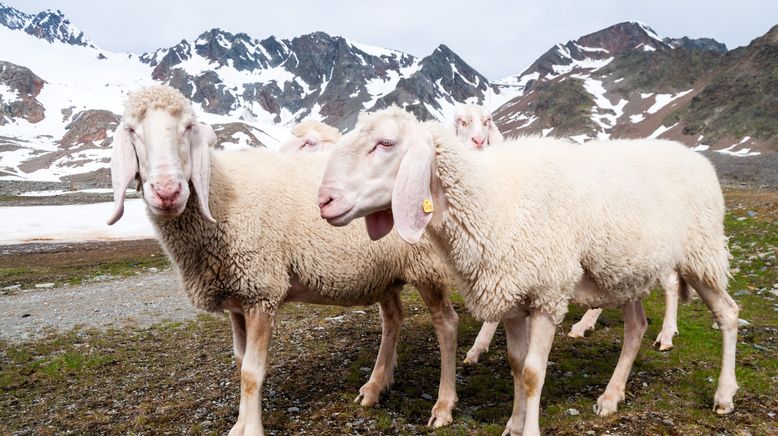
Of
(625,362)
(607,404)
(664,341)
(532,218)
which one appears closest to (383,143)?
(532,218)

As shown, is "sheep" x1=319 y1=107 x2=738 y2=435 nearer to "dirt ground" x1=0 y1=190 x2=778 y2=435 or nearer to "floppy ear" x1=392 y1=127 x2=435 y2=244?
"floppy ear" x1=392 y1=127 x2=435 y2=244

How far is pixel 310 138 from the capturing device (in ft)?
35.5

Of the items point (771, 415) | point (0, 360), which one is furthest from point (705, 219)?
point (0, 360)

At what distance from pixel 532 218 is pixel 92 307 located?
14.7 meters

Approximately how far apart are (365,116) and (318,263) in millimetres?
2310

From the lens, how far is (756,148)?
356 ft

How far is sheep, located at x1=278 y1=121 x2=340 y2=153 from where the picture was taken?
35.3ft

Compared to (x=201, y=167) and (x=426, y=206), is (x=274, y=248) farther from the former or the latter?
(x=426, y=206)

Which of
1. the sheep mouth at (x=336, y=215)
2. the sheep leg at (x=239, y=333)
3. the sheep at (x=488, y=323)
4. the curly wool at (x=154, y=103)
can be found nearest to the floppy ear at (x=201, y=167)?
the curly wool at (x=154, y=103)

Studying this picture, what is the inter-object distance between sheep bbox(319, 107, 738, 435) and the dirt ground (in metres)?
0.62

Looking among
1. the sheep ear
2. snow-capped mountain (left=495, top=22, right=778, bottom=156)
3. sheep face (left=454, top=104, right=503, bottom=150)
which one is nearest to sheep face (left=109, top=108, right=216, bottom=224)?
the sheep ear

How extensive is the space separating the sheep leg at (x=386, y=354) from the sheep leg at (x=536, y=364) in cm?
252

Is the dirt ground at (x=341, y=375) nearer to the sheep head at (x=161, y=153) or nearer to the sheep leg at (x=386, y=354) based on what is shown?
the sheep leg at (x=386, y=354)

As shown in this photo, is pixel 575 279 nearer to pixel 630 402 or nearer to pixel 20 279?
pixel 630 402
